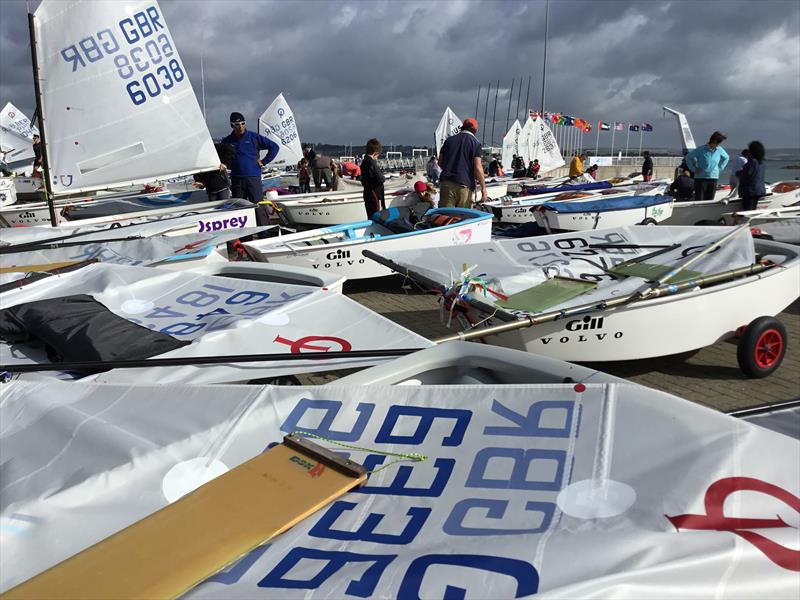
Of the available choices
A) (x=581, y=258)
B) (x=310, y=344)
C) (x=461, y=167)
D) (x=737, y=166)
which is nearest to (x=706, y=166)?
(x=737, y=166)

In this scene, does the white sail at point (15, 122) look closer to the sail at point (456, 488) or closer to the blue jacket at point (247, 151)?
the blue jacket at point (247, 151)

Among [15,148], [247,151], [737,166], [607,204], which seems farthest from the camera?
[15,148]

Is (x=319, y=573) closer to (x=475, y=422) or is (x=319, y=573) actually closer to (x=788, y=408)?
(x=475, y=422)

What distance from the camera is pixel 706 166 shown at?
1052cm

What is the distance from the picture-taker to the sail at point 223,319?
8.46ft

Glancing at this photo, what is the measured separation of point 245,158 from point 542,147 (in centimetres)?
1814

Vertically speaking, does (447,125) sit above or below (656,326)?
above

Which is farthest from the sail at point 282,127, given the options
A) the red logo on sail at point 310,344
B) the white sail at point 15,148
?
the red logo on sail at point 310,344

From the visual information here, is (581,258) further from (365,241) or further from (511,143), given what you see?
(511,143)

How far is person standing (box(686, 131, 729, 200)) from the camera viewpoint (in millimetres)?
10258

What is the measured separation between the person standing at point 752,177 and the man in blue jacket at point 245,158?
7.65 metres

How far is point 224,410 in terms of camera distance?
1.91m

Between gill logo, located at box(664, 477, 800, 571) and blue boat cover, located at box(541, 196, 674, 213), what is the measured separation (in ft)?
27.3

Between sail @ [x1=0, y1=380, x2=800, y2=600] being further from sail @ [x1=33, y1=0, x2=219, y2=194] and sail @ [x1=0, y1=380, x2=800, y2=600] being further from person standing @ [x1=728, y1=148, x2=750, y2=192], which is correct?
person standing @ [x1=728, y1=148, x2=750, y2=192]
